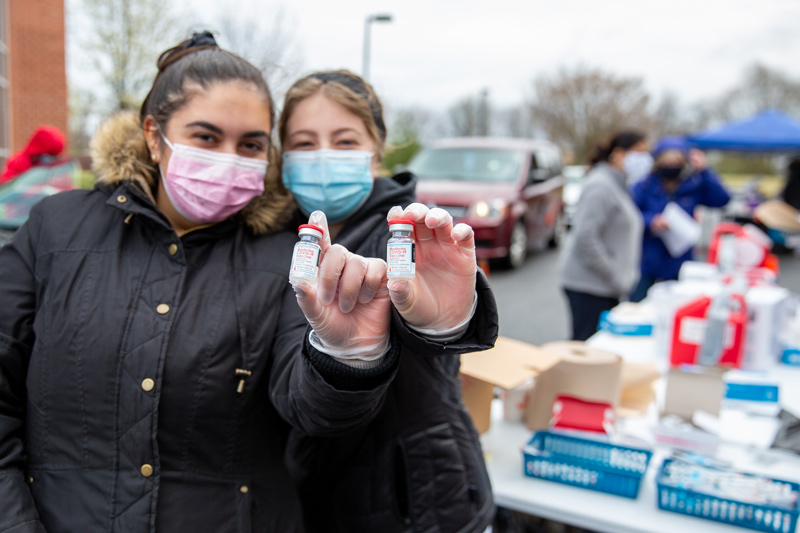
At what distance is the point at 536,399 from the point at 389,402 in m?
0.95

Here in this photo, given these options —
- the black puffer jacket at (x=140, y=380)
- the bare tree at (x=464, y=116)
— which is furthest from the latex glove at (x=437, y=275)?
the bare tree at (x=464, y=116)

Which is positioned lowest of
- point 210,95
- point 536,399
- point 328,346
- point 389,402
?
point 536,399

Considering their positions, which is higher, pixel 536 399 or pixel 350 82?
pixel 350 82

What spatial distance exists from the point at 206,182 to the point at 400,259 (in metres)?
0.78

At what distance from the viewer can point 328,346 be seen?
1069mm

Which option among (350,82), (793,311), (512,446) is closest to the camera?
(350,82)

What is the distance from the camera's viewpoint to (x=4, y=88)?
420 inches

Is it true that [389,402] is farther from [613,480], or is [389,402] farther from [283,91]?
[283,91]

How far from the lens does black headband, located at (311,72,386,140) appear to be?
1.63 m

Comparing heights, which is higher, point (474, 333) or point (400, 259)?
point (400, 259)

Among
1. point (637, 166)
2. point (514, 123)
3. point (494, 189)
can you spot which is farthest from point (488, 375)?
point (514, 123)

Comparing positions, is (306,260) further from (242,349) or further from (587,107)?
(587,107)

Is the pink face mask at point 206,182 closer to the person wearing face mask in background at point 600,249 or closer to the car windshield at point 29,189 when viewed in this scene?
the car windshield at point 29,189

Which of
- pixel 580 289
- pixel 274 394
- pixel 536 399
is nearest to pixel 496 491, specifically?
pixel 536 399
